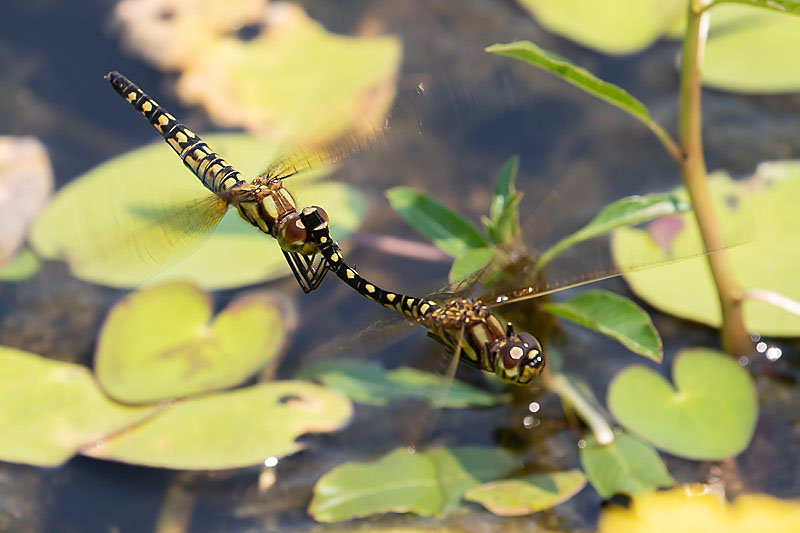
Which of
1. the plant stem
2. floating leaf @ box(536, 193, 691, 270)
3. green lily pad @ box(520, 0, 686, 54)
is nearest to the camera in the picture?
the plant stem

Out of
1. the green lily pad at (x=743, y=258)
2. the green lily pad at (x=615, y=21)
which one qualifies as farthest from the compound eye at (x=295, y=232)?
the green lily pad at (x=615, y=21)

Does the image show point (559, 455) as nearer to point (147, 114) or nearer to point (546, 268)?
point (546, 268)

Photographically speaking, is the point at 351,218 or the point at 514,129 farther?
the point at 514,129

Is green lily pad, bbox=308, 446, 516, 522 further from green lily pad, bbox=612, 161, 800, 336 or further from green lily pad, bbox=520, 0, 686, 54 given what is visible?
green lily pad, bbox=520, 0, 686, 54

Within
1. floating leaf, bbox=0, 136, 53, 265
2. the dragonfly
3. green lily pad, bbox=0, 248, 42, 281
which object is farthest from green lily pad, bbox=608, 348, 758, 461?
floating leaf, bbox=0, 136, 53, 265

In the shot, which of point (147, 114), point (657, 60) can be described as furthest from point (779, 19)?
point (147, 114)

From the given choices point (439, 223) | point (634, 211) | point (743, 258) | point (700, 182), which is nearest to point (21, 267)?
point (439, 223)
